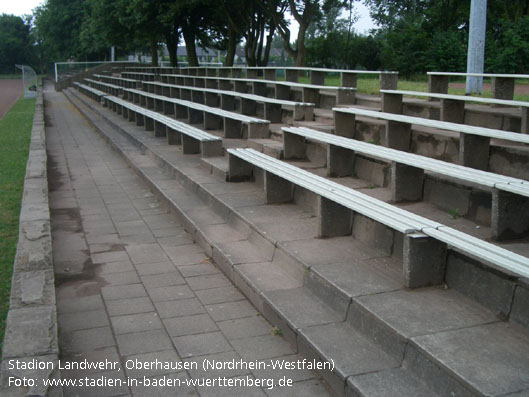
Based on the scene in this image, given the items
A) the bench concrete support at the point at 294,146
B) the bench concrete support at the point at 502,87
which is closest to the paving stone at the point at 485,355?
the bench concrete support at the point at 294,146

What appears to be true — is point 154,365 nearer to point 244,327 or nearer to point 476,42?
point 244,327

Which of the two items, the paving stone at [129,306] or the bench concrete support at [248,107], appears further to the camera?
the bench concrete support at [248,107]

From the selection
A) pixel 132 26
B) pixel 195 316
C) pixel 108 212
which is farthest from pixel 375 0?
pixel 195 316

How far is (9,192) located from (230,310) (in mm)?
4502

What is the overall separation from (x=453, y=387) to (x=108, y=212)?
505 cm

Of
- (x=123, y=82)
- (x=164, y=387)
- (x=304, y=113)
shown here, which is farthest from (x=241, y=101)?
(x=123, y=82)

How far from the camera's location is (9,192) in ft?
24.2

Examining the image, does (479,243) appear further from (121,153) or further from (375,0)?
(375,0)

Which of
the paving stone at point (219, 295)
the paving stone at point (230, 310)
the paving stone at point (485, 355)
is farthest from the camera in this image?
the paving stone at point (219, 295)

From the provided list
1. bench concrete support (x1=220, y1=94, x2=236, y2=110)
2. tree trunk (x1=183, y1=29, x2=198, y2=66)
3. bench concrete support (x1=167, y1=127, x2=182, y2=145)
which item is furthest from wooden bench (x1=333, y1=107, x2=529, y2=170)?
tree trunk (x1=183, y1=29, x2=198, y2=66)

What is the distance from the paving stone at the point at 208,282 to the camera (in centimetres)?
455

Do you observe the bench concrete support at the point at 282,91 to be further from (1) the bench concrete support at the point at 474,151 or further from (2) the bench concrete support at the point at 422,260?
(2) the bench concrete support at the point at 422,260

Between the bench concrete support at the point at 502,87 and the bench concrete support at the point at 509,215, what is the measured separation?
3087mm

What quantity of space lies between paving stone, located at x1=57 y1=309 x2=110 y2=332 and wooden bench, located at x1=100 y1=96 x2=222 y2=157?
157 inches
